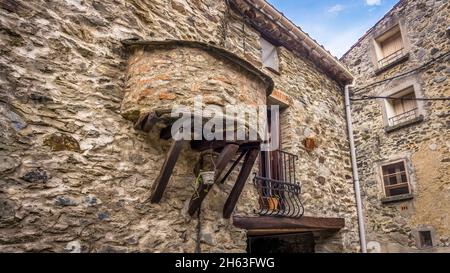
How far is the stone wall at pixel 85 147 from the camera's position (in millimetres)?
1976

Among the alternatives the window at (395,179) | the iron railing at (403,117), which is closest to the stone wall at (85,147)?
the window at (395,179)

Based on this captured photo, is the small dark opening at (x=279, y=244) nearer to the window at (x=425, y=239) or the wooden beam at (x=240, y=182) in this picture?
the window at (x=425, y=239)

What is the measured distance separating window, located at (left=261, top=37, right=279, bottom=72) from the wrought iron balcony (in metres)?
1.49

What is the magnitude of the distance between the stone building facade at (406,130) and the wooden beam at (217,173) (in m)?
5.01

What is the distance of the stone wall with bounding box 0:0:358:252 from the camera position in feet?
6.48

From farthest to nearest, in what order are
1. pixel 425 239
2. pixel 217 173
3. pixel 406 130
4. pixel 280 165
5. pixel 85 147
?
pixel 406 130
pixel 425 239
pixel 280 165
pixel 217 173
pixel 85 147

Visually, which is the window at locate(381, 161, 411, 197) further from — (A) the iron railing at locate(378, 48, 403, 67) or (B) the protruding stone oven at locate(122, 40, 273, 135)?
(B) the protruding stone oven at locate(122, 40, 273, 135)

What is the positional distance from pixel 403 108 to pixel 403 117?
0.25 meters

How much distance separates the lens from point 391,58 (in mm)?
7477

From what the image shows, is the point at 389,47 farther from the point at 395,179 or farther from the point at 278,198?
the point at 278,198

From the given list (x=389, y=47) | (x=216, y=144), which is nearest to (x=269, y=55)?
(x=216, y=144)

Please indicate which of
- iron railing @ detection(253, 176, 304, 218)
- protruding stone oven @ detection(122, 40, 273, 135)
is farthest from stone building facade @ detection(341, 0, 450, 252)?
protruding stone oven @ detection(122, 40, 273, 135)
